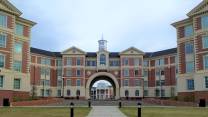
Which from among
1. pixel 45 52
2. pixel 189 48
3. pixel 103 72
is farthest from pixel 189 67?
pixel 45 52

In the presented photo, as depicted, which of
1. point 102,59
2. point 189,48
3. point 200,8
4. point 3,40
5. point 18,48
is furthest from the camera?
→ point 102,59

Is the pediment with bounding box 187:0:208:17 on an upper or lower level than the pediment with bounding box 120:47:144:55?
upper

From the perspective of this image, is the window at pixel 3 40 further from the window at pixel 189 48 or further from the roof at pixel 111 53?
the roof at pixel 111 53

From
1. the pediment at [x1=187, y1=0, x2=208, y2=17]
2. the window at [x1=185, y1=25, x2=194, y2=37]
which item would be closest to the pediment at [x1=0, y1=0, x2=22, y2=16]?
the pediment at [x1=187, y1=0, x2=208, y2=17]

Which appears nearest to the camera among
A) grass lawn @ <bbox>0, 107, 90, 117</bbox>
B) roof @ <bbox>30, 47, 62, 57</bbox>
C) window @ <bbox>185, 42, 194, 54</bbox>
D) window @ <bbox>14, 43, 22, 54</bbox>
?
grass lawn @ <bbox>0, 107, 90, 117</bbox>

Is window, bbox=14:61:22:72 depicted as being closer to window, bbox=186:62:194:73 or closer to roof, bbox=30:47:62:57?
window, bbox=186:62:194:73

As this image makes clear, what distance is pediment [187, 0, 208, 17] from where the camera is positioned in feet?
173

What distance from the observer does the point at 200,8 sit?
176 ft

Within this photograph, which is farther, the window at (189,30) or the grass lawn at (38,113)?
the window at (189,30)

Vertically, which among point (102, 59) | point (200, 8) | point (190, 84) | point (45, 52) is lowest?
point (190, 84)

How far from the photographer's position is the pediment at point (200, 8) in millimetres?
52656

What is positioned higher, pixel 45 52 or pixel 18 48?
pixel 45 52

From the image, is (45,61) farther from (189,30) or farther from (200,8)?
(200,8)

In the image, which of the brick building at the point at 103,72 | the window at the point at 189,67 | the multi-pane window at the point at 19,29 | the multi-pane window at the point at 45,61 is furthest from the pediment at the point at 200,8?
the multi-pane window at the point at 45,61
